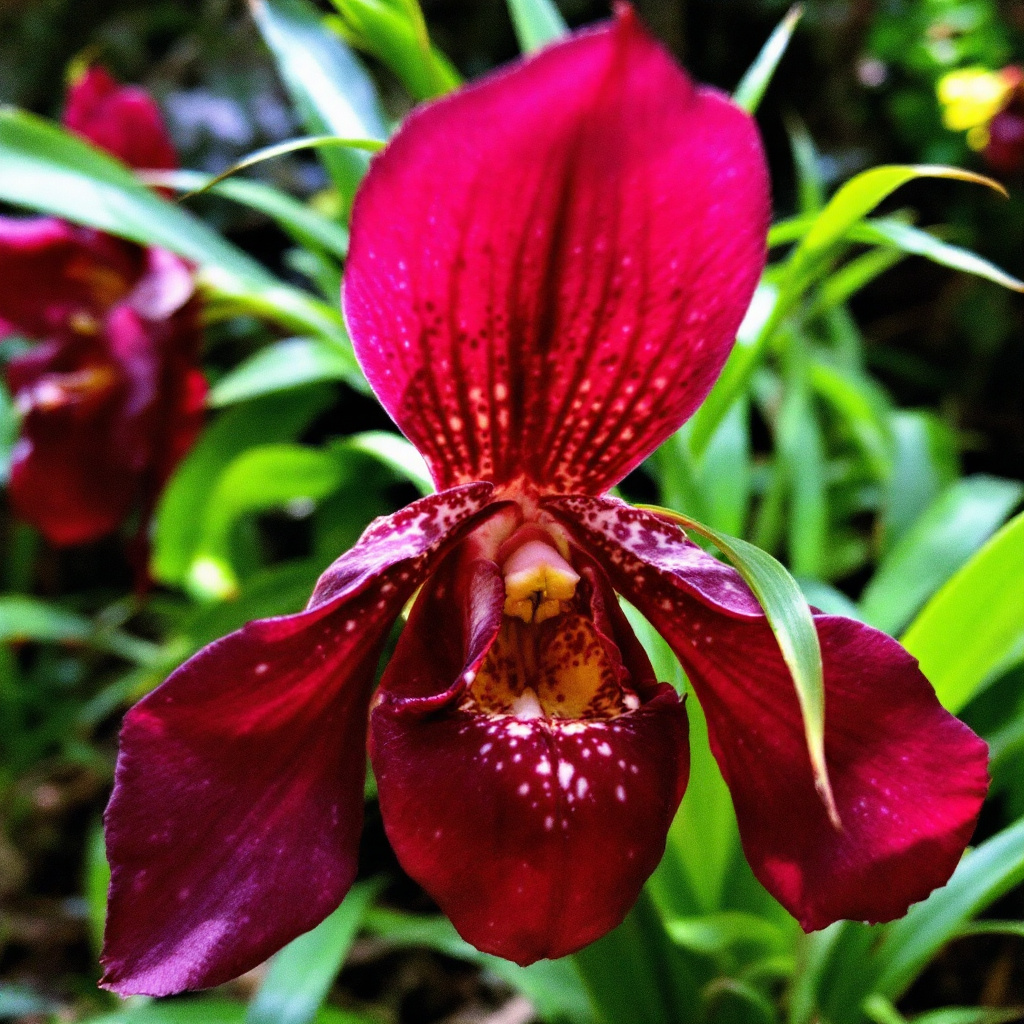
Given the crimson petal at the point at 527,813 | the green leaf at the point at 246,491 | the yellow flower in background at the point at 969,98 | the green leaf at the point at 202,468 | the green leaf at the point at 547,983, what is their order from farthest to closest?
the yellow flower in background at the point at 969,98
the green leaf at the point at 202,468
the green leaf at the point at 246,491
the green leaf at the point at 547,983
the crimson petal at the point at 527,813

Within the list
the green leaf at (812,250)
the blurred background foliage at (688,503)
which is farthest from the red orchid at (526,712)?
the green leaf at (812,250)

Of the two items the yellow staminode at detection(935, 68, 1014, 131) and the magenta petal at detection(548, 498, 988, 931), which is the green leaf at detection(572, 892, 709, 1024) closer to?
the magenta petal at detection(548, 498, 988, 931)

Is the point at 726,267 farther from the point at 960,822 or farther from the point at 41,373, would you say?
the point at 41,373

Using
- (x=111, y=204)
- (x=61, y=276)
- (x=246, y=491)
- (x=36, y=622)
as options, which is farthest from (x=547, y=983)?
(x=61, y=276)

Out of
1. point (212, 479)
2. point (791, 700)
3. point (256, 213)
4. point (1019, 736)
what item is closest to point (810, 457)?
point (1019, 736)

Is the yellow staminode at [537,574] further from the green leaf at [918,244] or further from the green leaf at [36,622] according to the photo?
the green leaf at [36,622]

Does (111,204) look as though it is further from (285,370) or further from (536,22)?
(536,22)
